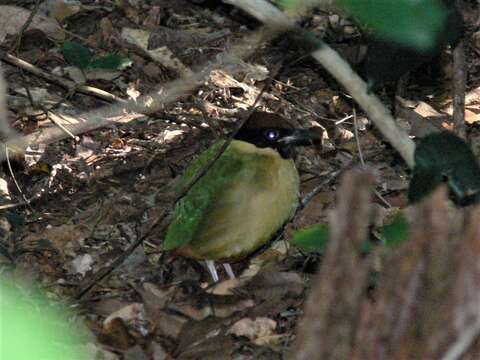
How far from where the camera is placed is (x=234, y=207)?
4801mm

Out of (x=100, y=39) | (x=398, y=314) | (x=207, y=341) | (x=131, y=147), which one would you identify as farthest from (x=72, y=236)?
(x=398, y=314)

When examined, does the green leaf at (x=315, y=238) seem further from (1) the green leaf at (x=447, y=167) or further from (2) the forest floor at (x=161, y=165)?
(2) the forest floor at (x=161, y=165)

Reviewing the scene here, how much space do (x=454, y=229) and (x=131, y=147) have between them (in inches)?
162

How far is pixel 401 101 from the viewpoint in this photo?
632 centimetres

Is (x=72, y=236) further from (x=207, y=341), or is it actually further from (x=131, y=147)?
(x=207, y=341)

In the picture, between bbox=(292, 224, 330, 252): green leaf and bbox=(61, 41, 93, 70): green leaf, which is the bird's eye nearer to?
bbox=(61, 41, 93, 70): green leaf

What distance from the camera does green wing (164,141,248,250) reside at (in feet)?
16.0

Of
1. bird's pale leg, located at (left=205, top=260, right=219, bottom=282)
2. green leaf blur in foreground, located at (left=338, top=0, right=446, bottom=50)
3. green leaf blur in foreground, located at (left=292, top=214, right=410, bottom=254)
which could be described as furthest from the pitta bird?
green leaf blur in foreground, located at (left=338, top=0, right=446, bottom=50)

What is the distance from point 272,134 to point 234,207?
0.55m

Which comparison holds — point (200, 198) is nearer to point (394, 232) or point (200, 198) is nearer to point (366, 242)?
point (366, 242)

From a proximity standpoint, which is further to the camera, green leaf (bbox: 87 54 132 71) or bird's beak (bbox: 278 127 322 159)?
green leaf (bbox: 87 54 132 71)

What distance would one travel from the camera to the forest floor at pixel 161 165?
466 cm

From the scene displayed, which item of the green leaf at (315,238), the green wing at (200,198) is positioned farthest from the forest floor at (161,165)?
the green leaf at (315,238)

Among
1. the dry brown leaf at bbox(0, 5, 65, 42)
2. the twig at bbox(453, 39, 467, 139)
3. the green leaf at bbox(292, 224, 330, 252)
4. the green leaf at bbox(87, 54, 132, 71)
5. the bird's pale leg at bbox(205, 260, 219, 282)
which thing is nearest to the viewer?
the green leaf at bbox(292, 224, 330, 252)
